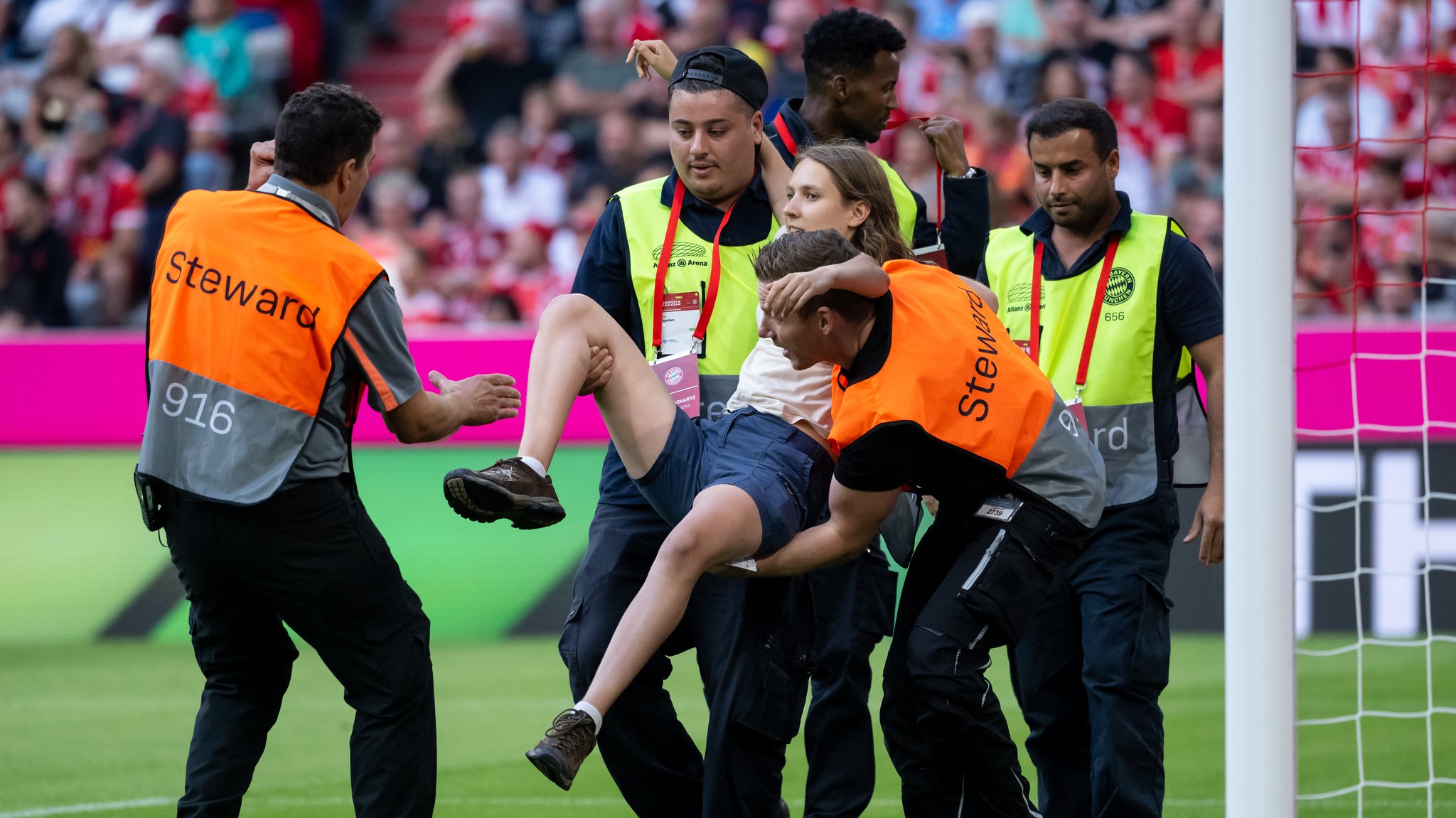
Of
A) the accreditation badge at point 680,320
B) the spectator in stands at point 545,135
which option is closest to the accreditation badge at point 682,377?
the accreditation badge at point 680,320

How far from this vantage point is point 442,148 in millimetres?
12961

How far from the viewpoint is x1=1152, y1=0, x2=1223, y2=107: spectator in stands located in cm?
1180

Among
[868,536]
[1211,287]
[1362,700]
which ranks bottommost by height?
[1362,700]

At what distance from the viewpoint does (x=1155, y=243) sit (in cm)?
505

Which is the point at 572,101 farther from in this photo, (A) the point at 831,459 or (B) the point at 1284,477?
(B) the point at 1284,477

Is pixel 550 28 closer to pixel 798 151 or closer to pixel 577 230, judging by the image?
pixel 577 230

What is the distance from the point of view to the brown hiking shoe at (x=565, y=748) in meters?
4.14

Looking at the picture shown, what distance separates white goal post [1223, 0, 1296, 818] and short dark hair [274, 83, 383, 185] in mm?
2286

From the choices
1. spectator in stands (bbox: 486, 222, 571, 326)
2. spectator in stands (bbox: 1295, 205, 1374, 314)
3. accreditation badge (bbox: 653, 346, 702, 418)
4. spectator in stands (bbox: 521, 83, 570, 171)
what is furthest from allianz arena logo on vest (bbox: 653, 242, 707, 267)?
spectator in stands (bbox: 521, 83, 570, 171)

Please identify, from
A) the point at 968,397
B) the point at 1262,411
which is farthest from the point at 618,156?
the point at 1262,411

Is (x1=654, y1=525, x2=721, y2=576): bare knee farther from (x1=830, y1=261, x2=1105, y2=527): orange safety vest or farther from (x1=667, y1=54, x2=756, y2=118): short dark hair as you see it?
(x1=667, y1=54, x2=756, y2=118): short dark hair

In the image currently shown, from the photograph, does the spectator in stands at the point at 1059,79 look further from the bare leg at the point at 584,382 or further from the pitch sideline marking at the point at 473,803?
the bare leg at the point at 584,382

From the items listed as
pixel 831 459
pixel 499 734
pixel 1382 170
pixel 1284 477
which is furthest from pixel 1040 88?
pixel 1284 477

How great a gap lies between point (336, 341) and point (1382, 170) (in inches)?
339
